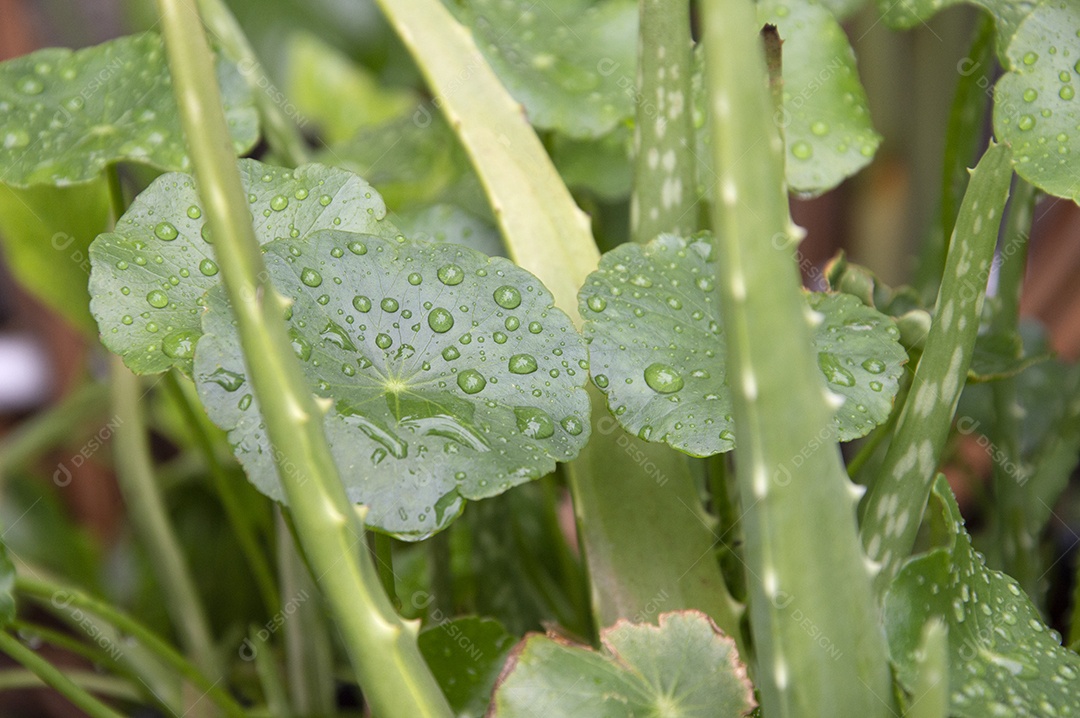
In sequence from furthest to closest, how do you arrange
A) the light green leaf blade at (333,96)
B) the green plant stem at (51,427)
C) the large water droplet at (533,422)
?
the light green leaf blade at (333,96) < the green plant stem at (51,427) < the large water droplet at (533,422)

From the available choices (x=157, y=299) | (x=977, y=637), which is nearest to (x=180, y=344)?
A: (x=157, y=299)

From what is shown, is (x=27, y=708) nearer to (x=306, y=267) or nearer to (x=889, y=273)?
(x=306, y=267)

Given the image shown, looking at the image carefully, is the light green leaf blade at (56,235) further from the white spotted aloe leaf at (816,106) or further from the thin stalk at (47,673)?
the white spotted aloe leaf at (816,106)

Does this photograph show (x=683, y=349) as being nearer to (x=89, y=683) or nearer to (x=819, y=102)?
(x=819, y=102)

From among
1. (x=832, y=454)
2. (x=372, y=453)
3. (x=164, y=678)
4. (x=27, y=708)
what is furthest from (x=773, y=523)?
(x=27, y=708)

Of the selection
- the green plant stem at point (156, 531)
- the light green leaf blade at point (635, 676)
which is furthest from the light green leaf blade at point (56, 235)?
the light green leaf blade at point (635, 676)

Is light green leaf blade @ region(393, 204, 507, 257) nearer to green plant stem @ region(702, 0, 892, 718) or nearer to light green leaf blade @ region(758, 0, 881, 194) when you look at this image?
light green leaf blade @ region(758, 0, 881, 194)
